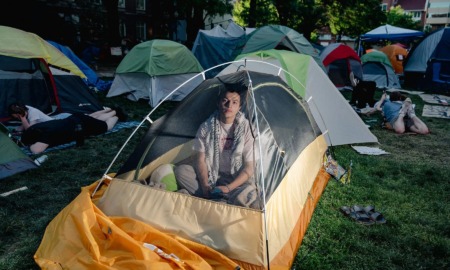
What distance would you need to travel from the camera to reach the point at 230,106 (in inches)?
129

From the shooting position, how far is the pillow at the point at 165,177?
128 inches

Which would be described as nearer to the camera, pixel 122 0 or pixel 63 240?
pixel 63 240

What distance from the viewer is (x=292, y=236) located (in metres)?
2.99

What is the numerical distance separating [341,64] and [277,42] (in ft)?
12.8

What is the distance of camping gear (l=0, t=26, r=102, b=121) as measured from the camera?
6922mm

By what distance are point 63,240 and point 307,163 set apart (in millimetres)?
2613

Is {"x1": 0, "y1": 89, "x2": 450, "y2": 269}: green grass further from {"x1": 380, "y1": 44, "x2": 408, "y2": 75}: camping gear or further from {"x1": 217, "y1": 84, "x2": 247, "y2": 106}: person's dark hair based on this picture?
{"x1": 380, "y1": 44, "x2": 408, "y2": 75}: camping gear

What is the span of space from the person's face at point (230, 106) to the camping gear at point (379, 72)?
11.4m

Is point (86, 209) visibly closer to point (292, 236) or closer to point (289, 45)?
point (292, 236)

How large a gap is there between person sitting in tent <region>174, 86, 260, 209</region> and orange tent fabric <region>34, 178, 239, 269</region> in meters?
0.57

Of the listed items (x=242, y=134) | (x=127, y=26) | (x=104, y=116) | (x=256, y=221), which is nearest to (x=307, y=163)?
(x=242, y=134)

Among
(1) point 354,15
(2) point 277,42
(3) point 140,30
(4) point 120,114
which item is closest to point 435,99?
(2) point 277,42

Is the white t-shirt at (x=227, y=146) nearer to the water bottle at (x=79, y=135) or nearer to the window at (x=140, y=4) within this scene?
the water bottle at (x=79, y=135)

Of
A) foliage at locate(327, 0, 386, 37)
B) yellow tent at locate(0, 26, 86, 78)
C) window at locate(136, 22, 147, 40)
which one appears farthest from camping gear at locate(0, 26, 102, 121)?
foliage at locate(327, 0, 386, 37)
